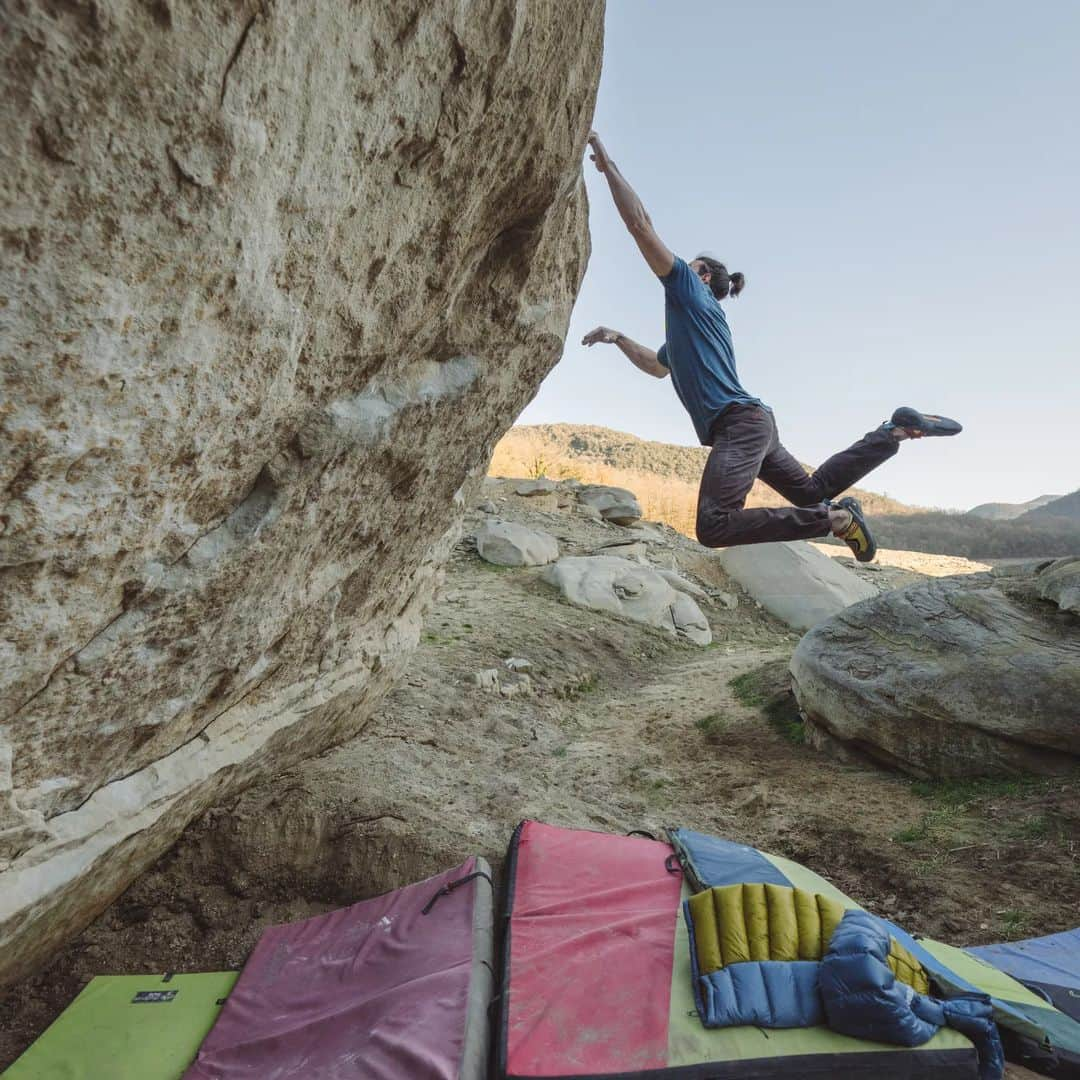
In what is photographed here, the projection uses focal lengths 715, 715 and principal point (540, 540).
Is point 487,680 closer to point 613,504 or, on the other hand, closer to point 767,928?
point 767,928

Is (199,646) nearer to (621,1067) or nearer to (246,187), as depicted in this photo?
(246,187)

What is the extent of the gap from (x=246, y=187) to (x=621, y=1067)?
2604 millimetres

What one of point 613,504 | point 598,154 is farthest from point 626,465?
point 598,154

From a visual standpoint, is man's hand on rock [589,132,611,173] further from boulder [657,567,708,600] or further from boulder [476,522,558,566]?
boulder [657,567,708,600]

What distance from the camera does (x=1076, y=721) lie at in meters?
4.27

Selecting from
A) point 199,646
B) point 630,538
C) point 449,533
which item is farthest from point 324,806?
point 630,538

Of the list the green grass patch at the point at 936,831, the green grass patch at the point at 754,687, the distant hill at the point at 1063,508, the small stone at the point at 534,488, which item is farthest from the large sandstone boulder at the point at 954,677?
the distant hill at the point at 1063,508

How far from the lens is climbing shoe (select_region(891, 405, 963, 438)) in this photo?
4258 mm

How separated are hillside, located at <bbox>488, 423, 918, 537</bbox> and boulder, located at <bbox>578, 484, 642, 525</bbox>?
185cm

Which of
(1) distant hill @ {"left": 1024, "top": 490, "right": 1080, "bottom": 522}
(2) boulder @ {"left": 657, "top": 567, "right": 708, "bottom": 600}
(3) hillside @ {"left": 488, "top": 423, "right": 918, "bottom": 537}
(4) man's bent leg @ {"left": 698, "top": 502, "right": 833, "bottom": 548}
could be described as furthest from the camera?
(1) distant hill @ {"left": 1024, "top": 490, "right": 1080, "bottom": 522}

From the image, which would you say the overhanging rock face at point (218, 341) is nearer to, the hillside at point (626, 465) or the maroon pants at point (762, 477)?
the maroon pants at point (762, 477)

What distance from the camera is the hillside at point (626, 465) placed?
17.1m

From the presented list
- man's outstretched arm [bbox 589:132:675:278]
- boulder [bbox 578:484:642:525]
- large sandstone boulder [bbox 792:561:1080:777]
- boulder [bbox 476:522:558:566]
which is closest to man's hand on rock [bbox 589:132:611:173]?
man's outstretched arm [bbox 589:132:675:278]

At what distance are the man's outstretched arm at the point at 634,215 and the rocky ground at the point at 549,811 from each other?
3.16 metres
